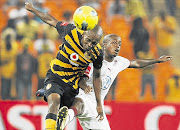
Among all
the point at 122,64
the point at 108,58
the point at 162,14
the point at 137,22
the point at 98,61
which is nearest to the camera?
the point at 98,61

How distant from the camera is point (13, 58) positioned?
10.6 meters

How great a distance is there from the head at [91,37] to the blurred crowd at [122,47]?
5231 millimetres

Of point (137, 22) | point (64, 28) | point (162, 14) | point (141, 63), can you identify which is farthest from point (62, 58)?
point (162, 14)

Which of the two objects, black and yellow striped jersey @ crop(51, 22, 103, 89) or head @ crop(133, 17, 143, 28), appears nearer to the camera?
black and yellow striped jersey @ crop(51, 22, 103, 89)

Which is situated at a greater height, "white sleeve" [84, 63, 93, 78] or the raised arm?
"white sleeve" [84, 63, 93, 78]

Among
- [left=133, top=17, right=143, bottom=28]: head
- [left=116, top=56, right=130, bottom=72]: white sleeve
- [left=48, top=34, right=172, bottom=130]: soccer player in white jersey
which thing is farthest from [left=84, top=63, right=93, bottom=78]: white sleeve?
[left=133, top=17, right=143, bottom=28]: head

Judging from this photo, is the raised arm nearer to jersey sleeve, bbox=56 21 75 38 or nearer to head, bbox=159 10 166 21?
jersey sleeve, bbox=56 21 75 38

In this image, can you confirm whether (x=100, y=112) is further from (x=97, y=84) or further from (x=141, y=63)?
(x=141, y=63)

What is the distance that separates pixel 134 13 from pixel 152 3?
133 cm

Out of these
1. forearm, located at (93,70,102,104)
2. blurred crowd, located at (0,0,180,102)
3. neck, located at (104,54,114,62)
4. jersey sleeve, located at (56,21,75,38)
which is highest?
blurred crowd, located at (0,0,180,102)

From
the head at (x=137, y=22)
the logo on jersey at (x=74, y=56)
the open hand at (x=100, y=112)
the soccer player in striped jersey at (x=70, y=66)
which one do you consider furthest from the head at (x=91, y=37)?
the head at (x=137, y=22)

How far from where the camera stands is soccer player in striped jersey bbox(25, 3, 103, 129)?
17.7 ft

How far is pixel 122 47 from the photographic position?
37.2ft

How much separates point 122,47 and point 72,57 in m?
5.89
